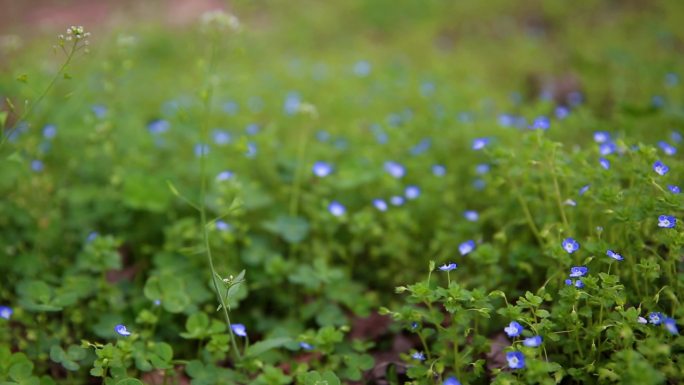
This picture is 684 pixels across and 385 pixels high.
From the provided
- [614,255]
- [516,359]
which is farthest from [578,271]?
[516,359]

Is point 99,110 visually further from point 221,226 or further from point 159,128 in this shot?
point 221,226

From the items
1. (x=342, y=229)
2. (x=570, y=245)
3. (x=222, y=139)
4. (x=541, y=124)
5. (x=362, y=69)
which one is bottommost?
(x=362, y=69)

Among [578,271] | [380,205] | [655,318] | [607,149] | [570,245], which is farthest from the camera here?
[380,205]

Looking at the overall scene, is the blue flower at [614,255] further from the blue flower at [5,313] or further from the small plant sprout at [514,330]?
the blue flower at [5,313]

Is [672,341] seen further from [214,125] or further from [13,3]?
[13,3]

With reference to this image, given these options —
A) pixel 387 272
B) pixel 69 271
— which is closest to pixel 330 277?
pixel 387 272

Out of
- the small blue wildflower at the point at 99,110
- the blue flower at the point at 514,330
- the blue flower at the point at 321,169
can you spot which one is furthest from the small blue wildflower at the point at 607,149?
the small blue wildflower at the point at 99,110
